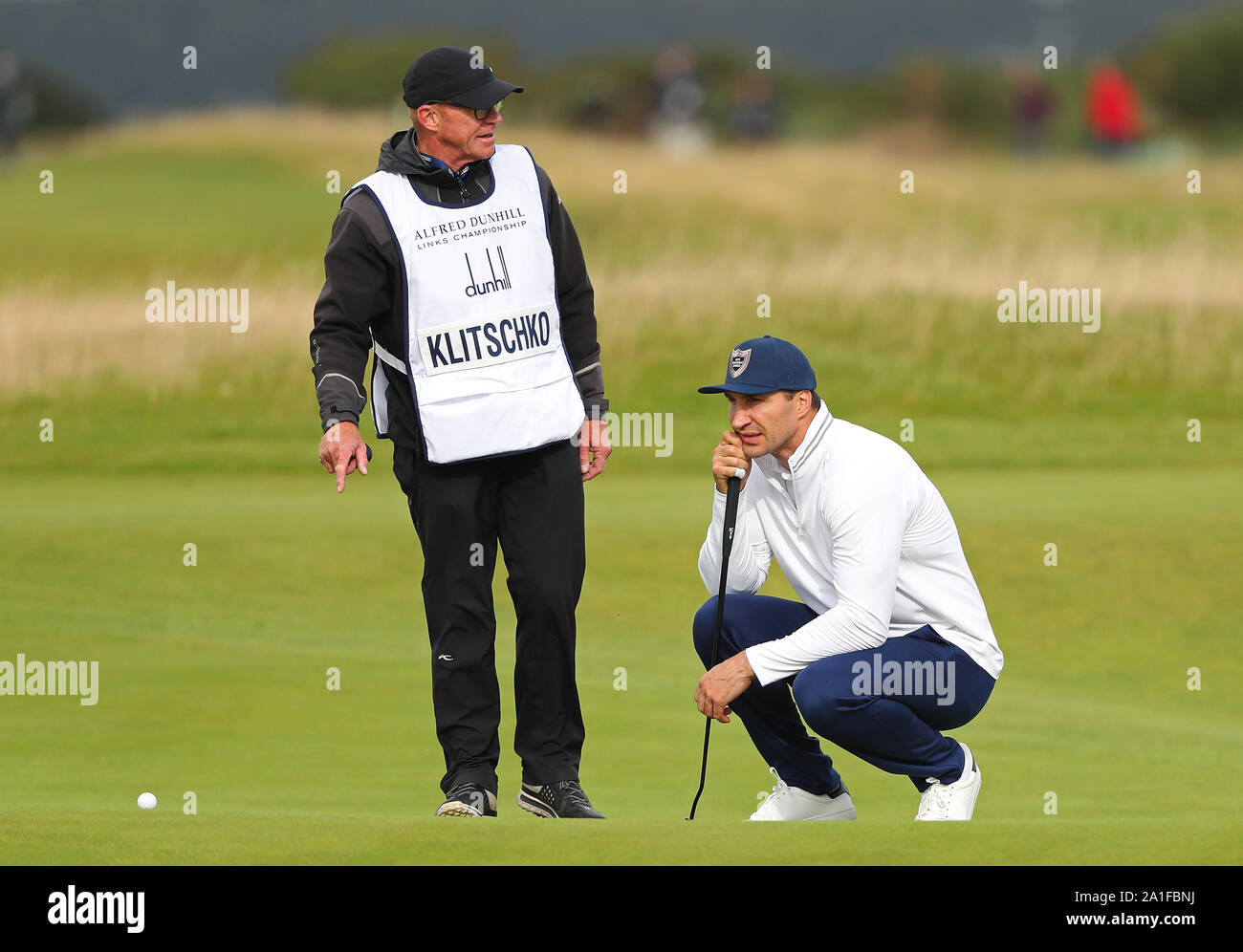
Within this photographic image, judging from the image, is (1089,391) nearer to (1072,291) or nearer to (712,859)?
(1072,291)

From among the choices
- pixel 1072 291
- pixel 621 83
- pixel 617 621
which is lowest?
pixel 617 621

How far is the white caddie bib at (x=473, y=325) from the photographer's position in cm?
633

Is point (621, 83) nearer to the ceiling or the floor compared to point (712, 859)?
nearer to the ceiling

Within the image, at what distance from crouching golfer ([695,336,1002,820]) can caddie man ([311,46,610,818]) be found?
595 millimetres

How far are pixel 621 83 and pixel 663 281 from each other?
52.8 m

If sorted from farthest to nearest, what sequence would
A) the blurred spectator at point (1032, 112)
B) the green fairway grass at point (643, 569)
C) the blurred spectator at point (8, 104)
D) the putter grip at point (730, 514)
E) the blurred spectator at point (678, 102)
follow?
1. the blurred spectator at point (1032, 112)
2. the blurred spectator at point (678, 102)
3. the blurred spectator at point (8, 104)
4. the putter grip at point (730, 514)
5. the green fairway grass at point (643, 569)

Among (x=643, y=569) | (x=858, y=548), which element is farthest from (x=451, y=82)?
(x=643, y=569)

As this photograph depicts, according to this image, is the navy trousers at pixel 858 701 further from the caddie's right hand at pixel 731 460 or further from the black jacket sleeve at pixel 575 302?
the black jacket sleeve at pixel 575 302

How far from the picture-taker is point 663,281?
21.4 m

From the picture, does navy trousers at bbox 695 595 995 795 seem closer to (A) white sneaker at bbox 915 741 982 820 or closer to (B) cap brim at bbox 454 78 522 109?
(A) white sneaker at bbox 915 741 982 820

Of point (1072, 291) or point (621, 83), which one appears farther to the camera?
point (621, 83)

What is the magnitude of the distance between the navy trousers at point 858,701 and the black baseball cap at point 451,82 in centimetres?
165

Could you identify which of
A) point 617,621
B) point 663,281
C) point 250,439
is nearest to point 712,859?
point 617,621

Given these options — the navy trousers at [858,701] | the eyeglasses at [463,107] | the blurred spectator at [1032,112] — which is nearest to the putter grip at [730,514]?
the navy trousers at [858,701]
